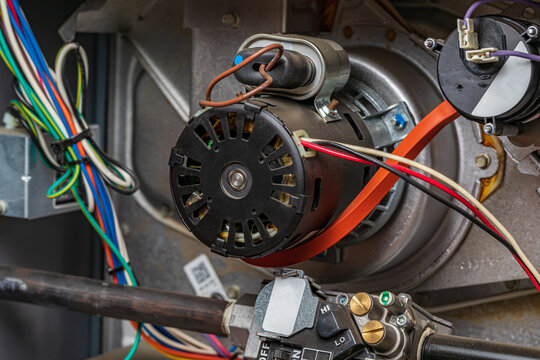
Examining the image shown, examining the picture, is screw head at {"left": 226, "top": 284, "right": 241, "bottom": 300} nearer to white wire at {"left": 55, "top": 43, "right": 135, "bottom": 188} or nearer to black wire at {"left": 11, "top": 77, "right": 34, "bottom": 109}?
white wire at {"left": 55, "top": 43, "right": 135, "bottom": 188}

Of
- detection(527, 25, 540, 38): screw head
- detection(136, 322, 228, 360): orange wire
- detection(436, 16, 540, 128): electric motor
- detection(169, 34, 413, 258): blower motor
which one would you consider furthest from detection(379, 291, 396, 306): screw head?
detection(136, 322, 228, 360): orange wire

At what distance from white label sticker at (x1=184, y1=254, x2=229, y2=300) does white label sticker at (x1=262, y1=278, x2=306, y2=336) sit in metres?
0.49

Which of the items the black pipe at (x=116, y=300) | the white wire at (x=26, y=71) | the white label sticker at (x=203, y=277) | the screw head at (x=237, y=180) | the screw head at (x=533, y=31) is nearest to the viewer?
the screw head at (x=533, y=31)

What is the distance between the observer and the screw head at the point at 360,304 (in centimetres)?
83

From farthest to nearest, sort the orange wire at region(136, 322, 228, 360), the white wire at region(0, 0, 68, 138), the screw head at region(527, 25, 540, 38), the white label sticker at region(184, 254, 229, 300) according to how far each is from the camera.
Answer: the white label sticker at region(184, 254, 229, 300)
the orange wire at region(136, 322, 228, 360)
the white wire at region(0, 0, 68, 138)
the screw head at region(527, 25, 540, 38)

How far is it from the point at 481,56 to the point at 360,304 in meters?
0.31

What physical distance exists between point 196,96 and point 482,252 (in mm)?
517

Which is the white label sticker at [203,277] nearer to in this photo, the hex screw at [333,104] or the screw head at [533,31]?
the hex screw at [333,104]

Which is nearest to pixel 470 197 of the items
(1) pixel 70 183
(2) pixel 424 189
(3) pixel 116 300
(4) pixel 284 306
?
(2) pixel 424 189

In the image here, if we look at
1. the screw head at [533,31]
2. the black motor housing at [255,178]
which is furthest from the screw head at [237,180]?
the screw head at [533,31]

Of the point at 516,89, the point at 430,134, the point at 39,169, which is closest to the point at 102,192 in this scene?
the point at 39,169

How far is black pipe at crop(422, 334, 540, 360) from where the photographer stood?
80cm

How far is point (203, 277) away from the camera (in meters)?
1.38

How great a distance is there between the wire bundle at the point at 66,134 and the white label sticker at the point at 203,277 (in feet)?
0.46
